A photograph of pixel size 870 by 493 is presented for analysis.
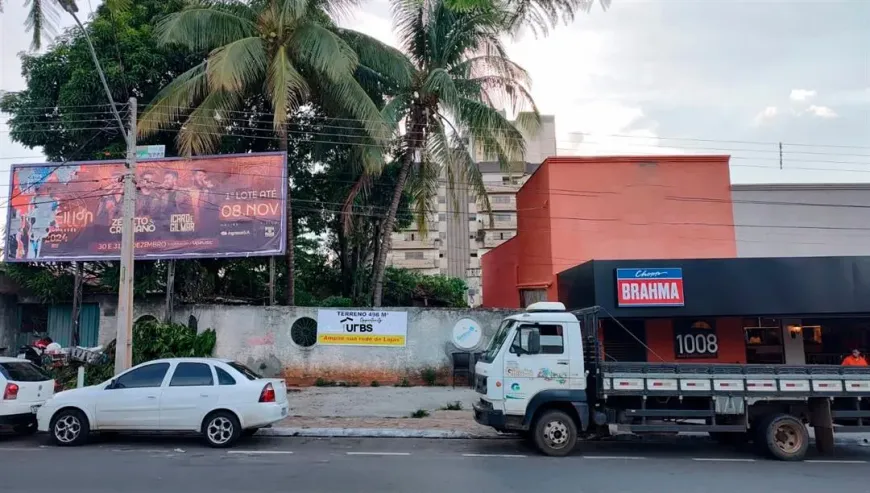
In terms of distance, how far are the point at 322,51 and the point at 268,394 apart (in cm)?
955

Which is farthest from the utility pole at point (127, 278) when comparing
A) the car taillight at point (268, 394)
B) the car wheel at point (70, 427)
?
the car taillight at point (268, 394)

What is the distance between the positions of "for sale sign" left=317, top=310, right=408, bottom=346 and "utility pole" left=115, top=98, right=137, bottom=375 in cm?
527

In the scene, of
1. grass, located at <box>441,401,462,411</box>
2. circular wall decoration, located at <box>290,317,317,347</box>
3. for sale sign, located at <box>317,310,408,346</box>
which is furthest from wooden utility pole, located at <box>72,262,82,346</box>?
grass, located at <box>441,401,462,411</box>

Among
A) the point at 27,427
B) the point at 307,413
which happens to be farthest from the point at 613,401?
the point at 27,427

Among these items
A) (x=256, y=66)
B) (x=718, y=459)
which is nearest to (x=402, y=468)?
(x=718, y=459)

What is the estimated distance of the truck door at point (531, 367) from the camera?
9.09 m

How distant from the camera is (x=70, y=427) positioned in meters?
9.62

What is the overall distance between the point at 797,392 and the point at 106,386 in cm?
1095

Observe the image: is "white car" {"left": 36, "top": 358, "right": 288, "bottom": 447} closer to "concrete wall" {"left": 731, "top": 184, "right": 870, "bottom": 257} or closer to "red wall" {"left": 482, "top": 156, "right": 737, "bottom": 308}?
"red wall" {"left": 482, "top": 156, "right": 737, "bottom": 308}

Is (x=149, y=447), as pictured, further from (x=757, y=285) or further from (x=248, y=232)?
(x=757, y=285)

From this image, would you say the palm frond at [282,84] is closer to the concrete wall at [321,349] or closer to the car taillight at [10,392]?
the concrete wall at [321,349]

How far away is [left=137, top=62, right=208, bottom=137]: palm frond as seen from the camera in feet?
53.2

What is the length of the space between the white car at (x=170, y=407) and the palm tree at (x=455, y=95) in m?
9.30

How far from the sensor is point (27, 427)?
10.5 metres
